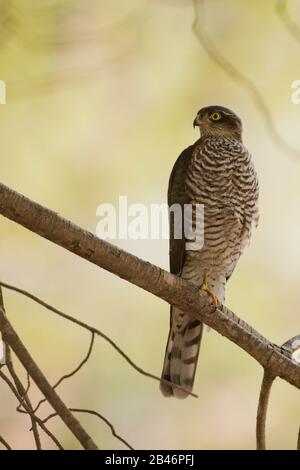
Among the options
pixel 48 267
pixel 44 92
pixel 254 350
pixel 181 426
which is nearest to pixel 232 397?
pixel 181 426

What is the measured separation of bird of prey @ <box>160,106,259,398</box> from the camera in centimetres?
300

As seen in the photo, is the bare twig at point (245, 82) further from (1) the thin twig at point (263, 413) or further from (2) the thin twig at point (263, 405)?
(1) the thin twig at point (263, 413)

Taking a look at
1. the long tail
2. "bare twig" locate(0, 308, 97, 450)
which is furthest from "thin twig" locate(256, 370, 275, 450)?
the long tail

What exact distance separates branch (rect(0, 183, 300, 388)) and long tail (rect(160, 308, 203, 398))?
1.95 ft

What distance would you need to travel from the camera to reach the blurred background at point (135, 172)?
11.6 ft

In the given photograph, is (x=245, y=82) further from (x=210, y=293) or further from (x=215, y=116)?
(x=210, y=293)

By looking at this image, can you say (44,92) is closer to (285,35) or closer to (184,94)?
(184,94)

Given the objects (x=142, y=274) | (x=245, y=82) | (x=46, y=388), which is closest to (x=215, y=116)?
(x=245, y=82)

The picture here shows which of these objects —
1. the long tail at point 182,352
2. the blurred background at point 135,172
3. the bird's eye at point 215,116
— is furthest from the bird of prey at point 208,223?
the blurred background at point 135,172

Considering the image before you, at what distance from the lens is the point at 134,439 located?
3.56 metres

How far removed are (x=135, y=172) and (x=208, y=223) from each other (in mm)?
693

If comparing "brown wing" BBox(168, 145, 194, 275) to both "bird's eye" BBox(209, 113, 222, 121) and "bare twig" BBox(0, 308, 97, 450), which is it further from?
"bare twig" BBox(0, 308, 97, 450)
